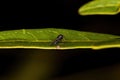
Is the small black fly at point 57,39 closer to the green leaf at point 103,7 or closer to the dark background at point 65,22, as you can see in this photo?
the green leaf at point 103,7

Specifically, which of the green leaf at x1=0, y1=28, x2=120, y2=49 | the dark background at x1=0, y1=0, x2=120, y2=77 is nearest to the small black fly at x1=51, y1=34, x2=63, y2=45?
the green leaf at x1=0, y1=28, x2=120, y2=49

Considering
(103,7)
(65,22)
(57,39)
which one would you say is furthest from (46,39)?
(65,22)

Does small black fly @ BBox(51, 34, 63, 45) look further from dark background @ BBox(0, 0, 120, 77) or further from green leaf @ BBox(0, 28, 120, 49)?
dark background @ BBox(0, 0, 120, 77)

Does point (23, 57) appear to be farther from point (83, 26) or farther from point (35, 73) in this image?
point (83, 26)

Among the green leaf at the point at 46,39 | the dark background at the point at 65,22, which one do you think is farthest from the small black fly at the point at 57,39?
the dark background at the point at 65,22

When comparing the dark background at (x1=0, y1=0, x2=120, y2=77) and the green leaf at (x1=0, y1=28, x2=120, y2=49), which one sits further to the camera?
the dark background at (x1=0, y1=0, x2=120, y2=77)

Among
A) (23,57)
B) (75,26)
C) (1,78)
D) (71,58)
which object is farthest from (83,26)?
(1,78)
